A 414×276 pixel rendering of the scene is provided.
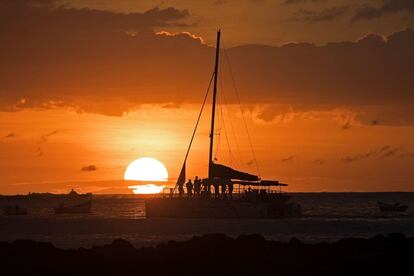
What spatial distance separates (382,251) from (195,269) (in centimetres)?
910

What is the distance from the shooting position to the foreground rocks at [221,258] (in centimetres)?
3344

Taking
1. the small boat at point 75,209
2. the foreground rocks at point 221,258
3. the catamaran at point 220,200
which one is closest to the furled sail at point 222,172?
the catamaran at point 220,200

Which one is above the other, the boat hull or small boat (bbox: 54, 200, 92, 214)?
small boat (bbox: 54, 200, 92, 214)

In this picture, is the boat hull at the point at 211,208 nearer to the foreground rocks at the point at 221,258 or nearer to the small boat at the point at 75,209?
the foreground rocks at the point at 221,258

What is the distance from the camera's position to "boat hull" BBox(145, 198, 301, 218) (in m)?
73.4

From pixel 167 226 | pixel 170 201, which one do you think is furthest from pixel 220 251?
pixel 170 201

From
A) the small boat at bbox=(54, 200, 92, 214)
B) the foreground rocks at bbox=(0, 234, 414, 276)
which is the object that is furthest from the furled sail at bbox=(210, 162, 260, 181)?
the small boat at bbox=(54, 200, 92, 214)

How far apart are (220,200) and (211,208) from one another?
1307 mm

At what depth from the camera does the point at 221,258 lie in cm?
3556

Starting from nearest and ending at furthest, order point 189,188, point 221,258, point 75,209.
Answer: point 221,258 < point 189,188 < point 75,209

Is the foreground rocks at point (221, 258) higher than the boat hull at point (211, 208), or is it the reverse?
the boat hull at point (211, 208)

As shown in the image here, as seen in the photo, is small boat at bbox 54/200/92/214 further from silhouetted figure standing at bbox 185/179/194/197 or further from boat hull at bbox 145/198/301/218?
silhouetted figure standing at bbox 185/179/194/197

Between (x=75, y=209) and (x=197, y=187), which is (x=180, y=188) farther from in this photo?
(x=75, y=209)

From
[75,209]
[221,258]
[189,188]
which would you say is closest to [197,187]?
[189,188]
